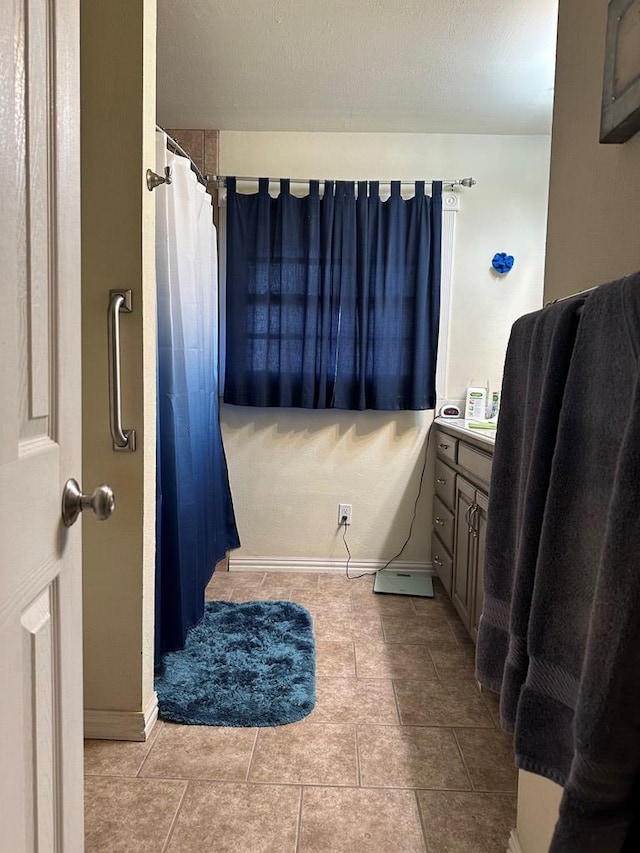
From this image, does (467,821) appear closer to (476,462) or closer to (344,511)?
(476,462)

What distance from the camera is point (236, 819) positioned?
56.4 inches

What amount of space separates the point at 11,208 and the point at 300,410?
2.60m

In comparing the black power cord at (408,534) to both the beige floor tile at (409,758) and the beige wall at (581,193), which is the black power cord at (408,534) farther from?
the beige wall at (581,193)

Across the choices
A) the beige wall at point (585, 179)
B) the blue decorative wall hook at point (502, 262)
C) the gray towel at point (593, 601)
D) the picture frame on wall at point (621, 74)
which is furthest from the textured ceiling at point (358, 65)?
the gray towel at point (593, 601)

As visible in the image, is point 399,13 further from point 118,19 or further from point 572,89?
point 572,89

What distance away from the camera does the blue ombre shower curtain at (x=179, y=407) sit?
2051 millimetres

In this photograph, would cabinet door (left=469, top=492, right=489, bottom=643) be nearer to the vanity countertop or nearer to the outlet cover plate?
the vanity countertop

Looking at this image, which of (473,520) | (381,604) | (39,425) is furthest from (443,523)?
(39,425)

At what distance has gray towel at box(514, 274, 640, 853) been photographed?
513 mm

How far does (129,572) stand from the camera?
1696 millimetres

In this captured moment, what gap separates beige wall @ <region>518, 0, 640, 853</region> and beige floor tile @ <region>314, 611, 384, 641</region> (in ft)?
4.05

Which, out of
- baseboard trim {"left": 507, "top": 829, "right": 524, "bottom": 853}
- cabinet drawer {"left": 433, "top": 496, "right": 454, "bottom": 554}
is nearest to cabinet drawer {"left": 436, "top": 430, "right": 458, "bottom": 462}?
cabinet drawer {"left": 433, "top": 496, "right": 454, "bottom": 554}

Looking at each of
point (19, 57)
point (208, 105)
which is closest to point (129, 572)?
point (19, 57)

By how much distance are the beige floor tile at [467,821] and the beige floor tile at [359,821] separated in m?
0.04
